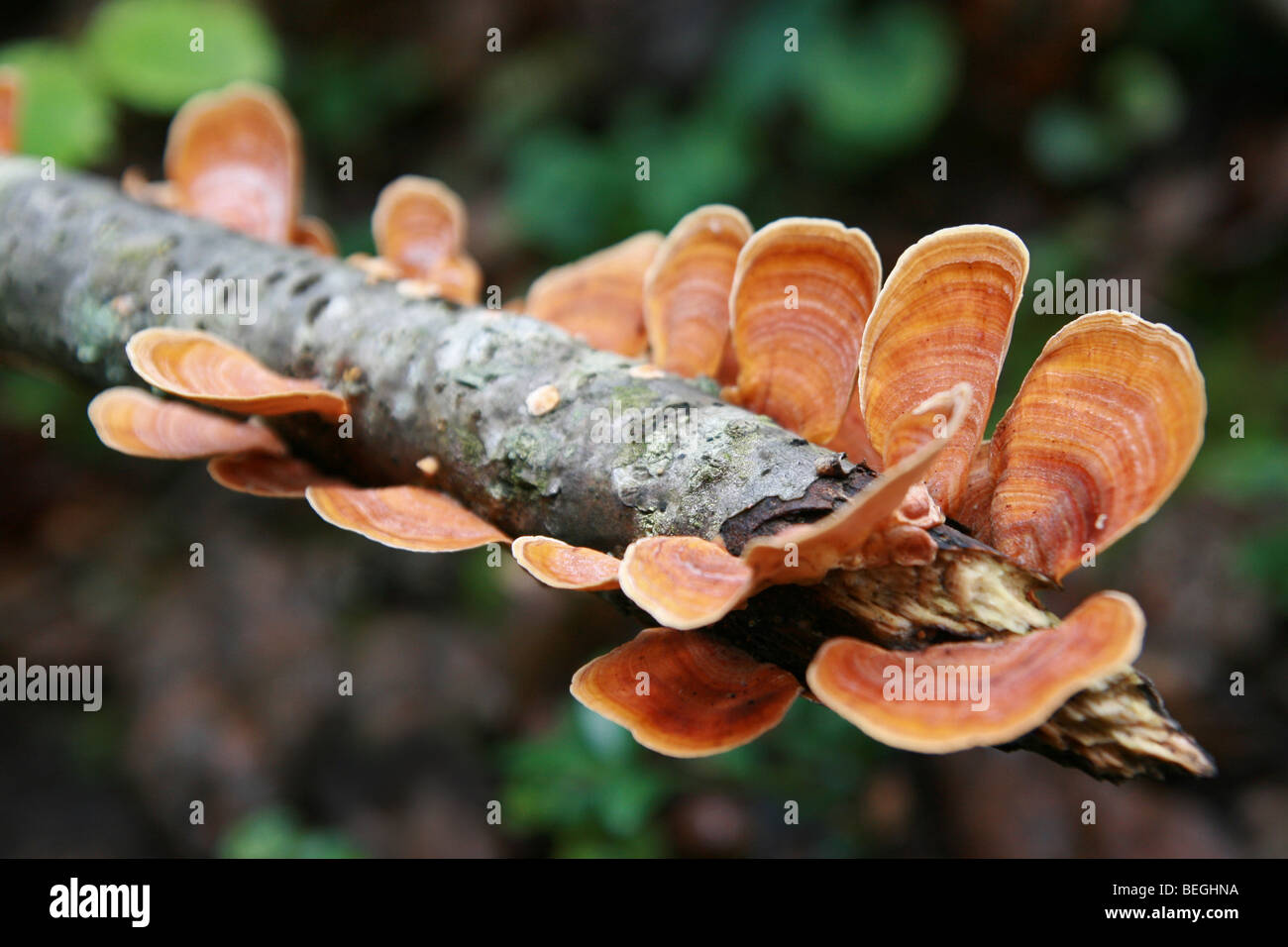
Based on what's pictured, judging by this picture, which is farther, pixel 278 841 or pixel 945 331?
pixel 278 841

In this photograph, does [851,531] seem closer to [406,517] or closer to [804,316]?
[804,316]

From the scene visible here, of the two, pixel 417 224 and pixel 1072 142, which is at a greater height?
pixel 1072 142

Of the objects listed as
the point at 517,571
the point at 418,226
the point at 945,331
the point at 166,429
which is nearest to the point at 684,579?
the point at 945,331

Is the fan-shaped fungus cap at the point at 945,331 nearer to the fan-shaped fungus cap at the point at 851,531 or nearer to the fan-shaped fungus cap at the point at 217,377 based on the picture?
the fan-shaped fungus cap at the point at 851,531

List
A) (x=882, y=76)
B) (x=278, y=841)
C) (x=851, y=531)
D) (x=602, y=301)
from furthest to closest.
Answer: (x=882, y=76) < (x=278, y=841) < (x=602, y=301) < (x=851, y=531)

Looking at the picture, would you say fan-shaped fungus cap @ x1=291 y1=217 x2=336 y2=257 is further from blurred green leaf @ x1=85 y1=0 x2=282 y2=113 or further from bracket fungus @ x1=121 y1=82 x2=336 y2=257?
blurred green leaf @ x1=85 y1=0 x2=282 y2=113

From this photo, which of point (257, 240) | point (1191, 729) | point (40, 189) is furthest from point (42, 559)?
point (1191, 729)

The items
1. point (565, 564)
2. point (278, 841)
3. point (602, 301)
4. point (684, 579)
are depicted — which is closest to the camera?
point (684, 579)
